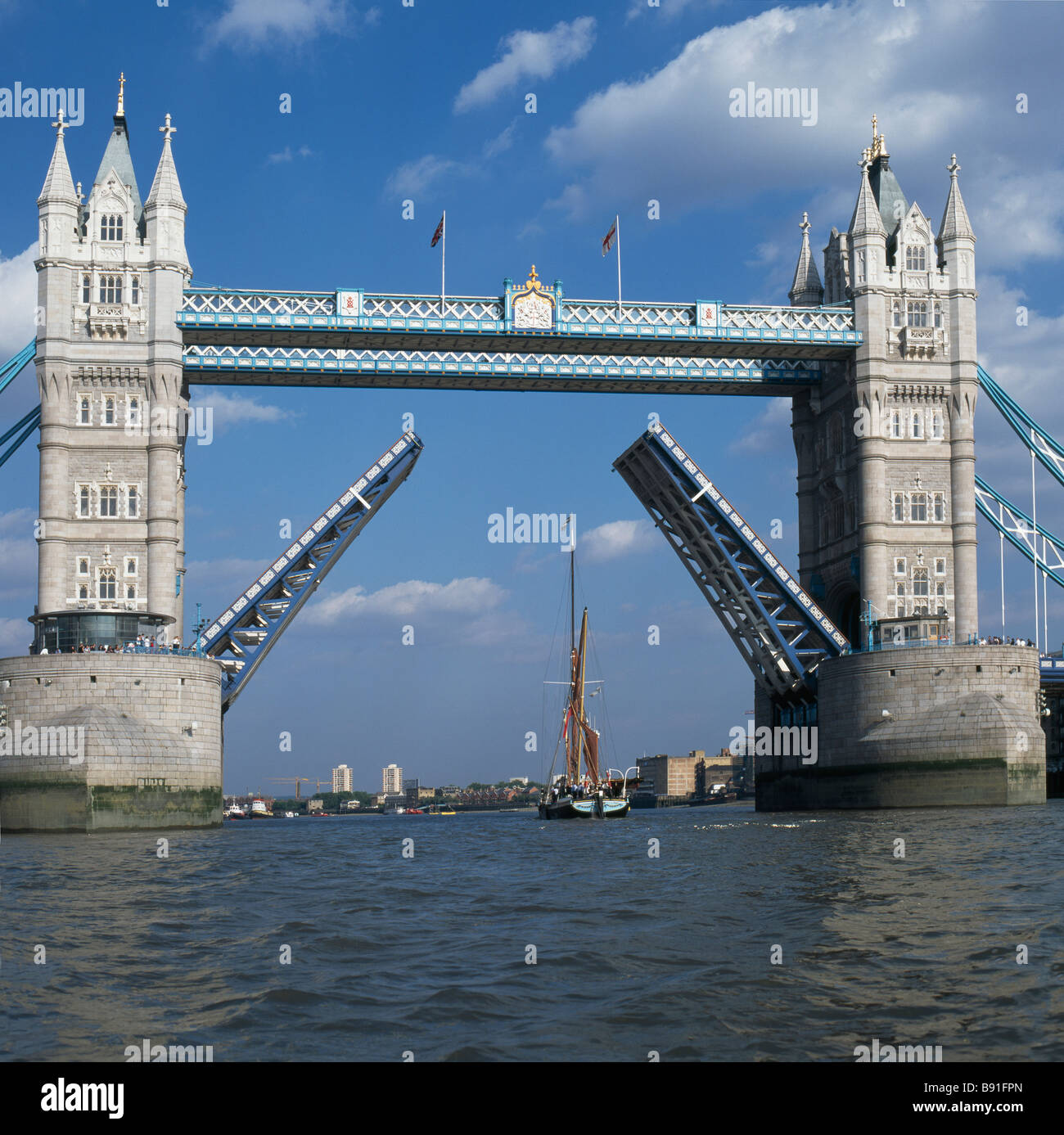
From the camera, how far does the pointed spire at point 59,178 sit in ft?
168

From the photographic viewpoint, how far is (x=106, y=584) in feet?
165

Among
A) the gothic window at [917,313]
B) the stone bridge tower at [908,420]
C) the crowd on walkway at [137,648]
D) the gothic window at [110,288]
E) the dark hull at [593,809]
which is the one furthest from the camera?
the dark hull at [593,809]

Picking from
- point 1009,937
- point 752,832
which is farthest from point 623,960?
point 752,832

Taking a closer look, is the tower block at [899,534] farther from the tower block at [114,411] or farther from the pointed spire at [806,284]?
the tower block at [114,411]

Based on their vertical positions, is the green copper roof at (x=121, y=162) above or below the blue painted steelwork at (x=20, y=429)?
above

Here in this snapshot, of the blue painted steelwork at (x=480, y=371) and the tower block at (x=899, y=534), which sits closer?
the tower block at (x=899, y=534)

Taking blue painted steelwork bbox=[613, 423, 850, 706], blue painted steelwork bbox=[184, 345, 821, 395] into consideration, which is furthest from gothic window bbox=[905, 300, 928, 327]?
blue painted steelwork bbox=[613, 423, 850, 706]

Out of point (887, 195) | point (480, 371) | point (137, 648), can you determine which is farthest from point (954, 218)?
point (137, 648)

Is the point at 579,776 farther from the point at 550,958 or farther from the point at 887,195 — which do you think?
the point at 550,958

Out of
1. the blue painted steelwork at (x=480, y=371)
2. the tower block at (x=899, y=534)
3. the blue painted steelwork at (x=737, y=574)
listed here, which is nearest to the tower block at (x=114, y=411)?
the blue painted steelwork at (x=480, y=371)

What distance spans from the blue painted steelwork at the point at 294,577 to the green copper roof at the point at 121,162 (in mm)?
13939

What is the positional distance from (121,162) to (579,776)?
37.0 m

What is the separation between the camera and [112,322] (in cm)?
5078
